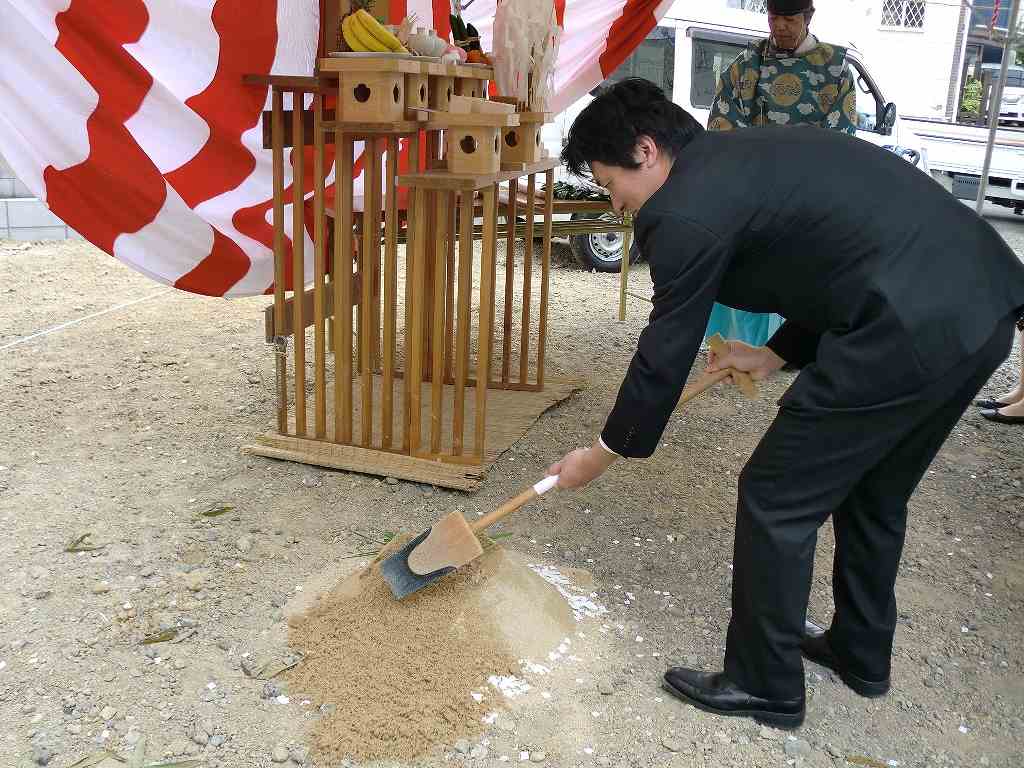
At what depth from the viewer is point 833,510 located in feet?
6.97

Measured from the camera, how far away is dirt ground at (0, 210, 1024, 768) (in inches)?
85.4

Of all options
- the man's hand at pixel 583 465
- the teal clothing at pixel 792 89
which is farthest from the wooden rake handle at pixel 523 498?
the teal clothing at pixel 792 89

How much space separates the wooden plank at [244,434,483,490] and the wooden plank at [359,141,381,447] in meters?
0.08

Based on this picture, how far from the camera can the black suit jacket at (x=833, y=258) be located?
1864 millimetres

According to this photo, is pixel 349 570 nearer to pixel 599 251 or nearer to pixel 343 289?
pixel 343 289

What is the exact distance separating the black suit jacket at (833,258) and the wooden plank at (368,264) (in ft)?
5.14

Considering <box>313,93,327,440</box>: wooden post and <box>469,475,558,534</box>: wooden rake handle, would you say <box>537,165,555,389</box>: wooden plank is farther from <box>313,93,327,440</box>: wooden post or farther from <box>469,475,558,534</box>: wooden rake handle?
<box>469,475,558,534</box>: wooden rake handle

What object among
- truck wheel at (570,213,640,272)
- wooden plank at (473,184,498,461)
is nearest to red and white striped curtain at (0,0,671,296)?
wooden plank at (473,184,498,461)

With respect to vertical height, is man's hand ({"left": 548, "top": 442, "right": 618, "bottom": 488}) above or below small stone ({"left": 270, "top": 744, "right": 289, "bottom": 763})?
above

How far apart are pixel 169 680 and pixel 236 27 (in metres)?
2.26

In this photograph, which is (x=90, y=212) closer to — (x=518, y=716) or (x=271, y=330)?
(x=271, y=330)

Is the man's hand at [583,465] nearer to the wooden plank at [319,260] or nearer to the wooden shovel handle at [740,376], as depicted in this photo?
the wooden shovel handle at [740,376]

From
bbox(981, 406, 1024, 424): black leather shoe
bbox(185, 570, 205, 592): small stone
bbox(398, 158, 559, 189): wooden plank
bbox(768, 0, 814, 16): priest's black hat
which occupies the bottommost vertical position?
bbox(185, 570, 205, 592): small stone

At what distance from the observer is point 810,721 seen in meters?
2.26
